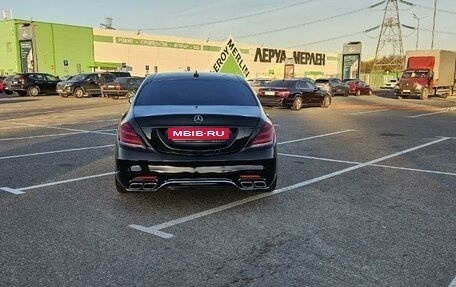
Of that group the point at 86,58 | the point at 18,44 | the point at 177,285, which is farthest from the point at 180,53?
the point at 177,285

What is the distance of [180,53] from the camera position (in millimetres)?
62000

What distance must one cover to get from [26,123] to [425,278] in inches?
539

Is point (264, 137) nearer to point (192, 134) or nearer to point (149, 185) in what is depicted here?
point (192, 134)

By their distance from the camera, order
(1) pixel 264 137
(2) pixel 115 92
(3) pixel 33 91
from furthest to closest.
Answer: (3) pixel 33 91 < (2) pixel 115 92 < (1) pixel 264 137

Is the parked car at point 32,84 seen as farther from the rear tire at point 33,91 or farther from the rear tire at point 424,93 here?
the rear tire at point 424,93

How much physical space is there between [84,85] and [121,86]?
10.9 ft

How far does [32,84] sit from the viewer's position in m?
31.6

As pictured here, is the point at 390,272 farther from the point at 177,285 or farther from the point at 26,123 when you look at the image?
the point at 26,123

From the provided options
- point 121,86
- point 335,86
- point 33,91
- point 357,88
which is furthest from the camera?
point 357,88

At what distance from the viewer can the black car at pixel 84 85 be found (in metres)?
30.4

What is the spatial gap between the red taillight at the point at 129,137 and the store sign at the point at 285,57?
229 feet

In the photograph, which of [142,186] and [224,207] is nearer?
[142,186]

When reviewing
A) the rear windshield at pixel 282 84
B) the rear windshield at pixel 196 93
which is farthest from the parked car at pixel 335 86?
the rear windshield at pixel 196 93

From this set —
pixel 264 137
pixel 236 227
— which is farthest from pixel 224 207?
pixel 264 137
